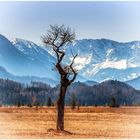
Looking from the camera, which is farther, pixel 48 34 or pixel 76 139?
pixel 48 34

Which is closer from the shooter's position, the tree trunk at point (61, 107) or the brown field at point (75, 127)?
the brown field at point (75, 127)

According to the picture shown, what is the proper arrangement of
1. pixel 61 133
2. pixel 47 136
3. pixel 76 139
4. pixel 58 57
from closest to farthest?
pixel 76 139
pixel 47 136
pixel 61 133
pixel 58 57

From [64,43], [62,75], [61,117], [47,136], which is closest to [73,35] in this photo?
[64,43]

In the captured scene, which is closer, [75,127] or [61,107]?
[61,107]

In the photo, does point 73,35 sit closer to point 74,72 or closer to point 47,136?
point 74,72

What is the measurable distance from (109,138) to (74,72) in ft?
23.2

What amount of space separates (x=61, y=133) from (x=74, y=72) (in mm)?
4603

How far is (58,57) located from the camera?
37.1m

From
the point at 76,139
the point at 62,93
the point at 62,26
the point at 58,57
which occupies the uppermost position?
the point at 62,26

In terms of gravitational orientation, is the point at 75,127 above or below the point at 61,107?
below

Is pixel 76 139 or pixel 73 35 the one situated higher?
pixel 73 35

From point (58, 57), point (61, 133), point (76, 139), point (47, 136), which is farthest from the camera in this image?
point (58, 57)

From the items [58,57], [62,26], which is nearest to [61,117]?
[58,57]

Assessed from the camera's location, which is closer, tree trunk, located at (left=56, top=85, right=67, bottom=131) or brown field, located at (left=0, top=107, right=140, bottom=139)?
brown field, located at (left=0, top=107, right=140, bottom=139)
